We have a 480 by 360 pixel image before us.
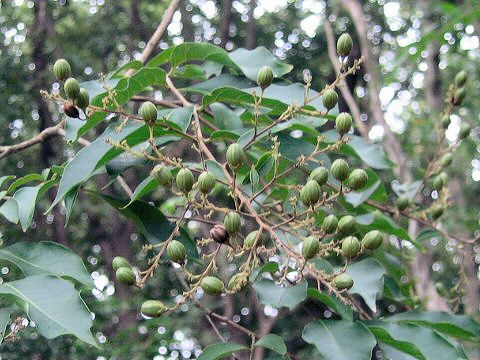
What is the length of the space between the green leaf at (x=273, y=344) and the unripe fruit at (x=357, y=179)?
20 cm

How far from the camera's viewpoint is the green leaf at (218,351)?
33.3 inches

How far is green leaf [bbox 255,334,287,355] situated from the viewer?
0.83 metres

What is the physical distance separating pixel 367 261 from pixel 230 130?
28cm

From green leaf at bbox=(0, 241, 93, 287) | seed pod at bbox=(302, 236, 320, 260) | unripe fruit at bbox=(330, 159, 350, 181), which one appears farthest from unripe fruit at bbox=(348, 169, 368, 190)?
green leaf at bbox=(0, 241, 93, 287)

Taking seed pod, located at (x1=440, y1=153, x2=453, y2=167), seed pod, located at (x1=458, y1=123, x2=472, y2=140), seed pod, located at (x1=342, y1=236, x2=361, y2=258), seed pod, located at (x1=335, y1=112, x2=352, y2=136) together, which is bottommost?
seed pod, located at (x1=440, y1=153, x2=453, y2=167)

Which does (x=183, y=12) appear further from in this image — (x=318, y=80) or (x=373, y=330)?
(x=373, y=330)

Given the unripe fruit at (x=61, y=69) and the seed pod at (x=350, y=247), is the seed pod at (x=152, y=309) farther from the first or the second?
the unripe fruit at (x=61, y=69)

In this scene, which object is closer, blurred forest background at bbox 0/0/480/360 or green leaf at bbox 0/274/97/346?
green leaf at bbox 0/274/97/346

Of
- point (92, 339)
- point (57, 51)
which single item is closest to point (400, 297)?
point (92, 339)

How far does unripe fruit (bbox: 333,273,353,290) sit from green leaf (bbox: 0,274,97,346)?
0.88 ft

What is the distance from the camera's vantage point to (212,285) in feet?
2.56

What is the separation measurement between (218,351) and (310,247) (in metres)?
0.19

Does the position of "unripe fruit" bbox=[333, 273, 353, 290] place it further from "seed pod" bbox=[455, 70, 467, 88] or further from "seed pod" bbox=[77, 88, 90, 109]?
"seed pod" bbox=[455, 70, 467, 88]

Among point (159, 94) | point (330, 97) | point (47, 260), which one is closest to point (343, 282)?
point (330, 97)
